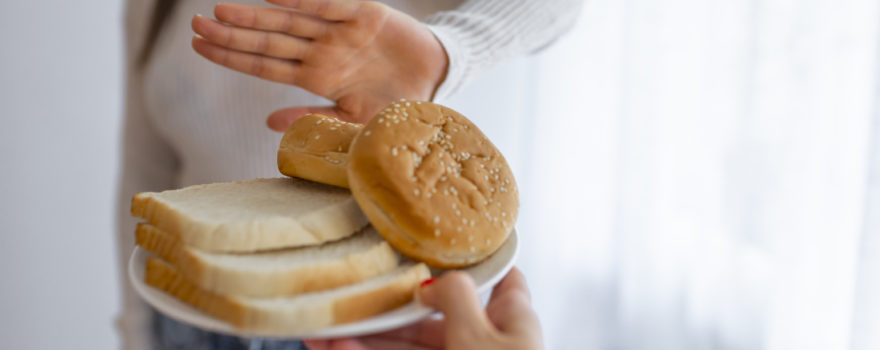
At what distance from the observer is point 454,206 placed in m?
0.65

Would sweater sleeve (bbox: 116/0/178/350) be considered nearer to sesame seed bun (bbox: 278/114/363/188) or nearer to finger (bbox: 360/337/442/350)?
sesame seed bun (bbox: 278/114/363/188)

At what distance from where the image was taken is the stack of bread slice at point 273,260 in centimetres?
53

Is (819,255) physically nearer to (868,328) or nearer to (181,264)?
(868,328)

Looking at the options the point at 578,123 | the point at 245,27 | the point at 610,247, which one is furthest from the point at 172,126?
the point at 610,247

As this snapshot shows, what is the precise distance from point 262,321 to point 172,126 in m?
0.76

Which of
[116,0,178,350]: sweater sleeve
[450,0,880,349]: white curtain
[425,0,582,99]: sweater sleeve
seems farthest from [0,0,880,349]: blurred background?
[425,0,582,99]: sweater sleeve

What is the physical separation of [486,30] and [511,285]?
1.96 ft

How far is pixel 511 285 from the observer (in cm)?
68

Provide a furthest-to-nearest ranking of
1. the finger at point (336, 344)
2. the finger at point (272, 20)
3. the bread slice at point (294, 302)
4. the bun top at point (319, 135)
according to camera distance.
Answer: the finger at point (272, 20)
the bun top at point (319, 135)
the finger at point (336, 344)
the bread slice at point (294, 302)

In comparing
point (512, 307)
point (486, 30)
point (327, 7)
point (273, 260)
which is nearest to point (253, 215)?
point (273, 260)

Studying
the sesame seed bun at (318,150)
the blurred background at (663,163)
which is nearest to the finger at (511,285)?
the sesame seed bun at (318,150)

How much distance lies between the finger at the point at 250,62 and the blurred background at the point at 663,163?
78 cm

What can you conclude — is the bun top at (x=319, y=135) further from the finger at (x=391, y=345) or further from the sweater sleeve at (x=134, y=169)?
the sweater sleeve at (x=134, y=169)

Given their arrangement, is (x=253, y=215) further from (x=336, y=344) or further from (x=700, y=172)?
(x=700, y=172)
